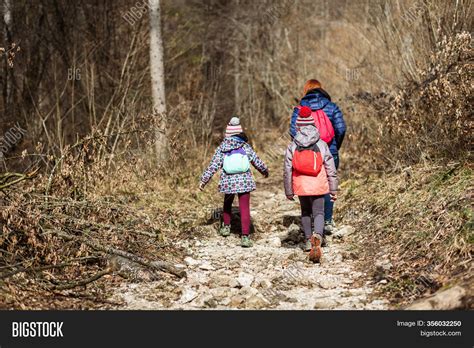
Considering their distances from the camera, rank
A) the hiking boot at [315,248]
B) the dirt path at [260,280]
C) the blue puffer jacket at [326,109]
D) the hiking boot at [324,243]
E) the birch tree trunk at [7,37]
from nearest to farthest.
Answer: the dirt path at [260,280], the hiking boot at [315,248], the hiking boot at [324,243], the blue puffer jacket at [326,109], the birch tree trunk at [7,37]

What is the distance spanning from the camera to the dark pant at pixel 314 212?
6.79 m

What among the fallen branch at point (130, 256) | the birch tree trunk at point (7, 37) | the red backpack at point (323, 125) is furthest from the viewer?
the birch tree trunk at point (7, 37)

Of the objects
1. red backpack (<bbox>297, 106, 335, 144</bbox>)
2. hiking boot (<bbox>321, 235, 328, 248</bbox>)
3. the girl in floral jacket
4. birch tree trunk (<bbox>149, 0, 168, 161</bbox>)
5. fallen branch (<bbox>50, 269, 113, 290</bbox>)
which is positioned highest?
birch tree trunk (<bbox>149, 0, 168, 161</bbox>)

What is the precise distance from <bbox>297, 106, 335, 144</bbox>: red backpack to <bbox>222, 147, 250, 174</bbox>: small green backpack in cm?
92

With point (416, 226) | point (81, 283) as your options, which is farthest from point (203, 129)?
point (81, 283)

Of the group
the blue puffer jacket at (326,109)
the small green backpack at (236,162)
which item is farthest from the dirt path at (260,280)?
the blue puffer jacket at (326,109)

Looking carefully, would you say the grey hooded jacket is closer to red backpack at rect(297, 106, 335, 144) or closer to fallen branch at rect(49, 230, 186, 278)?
red backpack at rect(297, 106, 335, 144)

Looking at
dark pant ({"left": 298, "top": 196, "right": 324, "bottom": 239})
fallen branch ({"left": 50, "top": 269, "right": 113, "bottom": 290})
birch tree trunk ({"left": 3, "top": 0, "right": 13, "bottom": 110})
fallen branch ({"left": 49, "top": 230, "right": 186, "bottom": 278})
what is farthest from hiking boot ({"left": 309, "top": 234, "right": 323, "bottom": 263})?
birch tree trunk ({"left": 3, "top": 0, "right": 13, "bottom": 110})

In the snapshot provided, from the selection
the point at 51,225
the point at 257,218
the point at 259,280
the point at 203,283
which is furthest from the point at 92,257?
the point at 257,218

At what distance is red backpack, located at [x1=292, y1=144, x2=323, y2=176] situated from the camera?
670 centimetres

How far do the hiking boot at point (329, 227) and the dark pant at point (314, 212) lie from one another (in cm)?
71

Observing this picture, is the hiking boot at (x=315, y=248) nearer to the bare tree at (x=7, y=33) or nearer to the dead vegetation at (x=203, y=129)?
the dead vegetation at (x=203, y=129)

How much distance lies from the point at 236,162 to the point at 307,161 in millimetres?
936

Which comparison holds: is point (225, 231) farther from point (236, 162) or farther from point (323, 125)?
point (323, 125)
